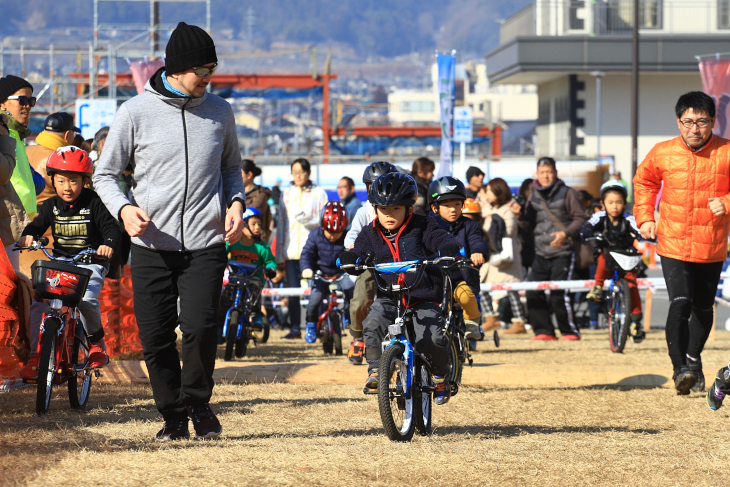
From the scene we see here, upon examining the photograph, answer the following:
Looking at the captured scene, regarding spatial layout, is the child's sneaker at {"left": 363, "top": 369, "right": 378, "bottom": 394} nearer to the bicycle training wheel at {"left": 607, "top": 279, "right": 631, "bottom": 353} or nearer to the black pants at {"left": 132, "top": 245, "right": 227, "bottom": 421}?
the black pants at {"left": 132, "top": 245, "right": 227, "bottom": 421}

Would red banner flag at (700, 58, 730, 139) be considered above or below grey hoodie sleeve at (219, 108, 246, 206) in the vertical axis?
above

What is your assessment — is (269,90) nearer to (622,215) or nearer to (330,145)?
(330,145)

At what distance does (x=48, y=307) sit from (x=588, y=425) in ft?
12.0

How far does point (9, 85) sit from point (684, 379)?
556 cm

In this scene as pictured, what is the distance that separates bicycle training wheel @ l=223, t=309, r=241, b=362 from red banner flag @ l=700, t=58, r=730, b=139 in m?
8.16

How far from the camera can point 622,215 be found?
1200 cm

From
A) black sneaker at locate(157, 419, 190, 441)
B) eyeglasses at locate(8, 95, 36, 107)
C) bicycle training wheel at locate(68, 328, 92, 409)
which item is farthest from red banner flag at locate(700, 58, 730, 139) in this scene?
black sneaker at locate(157, 419, 190, 441)

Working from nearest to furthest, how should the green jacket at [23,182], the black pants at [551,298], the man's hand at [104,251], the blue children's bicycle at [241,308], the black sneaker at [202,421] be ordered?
→ the black sneaker at [202,421] → the man's hand at [104,251] → the green jacket at [23,182] → the blue children's bicycle at [241,308] → the black pants at [551,298]

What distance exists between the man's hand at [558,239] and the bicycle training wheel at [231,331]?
444 centimetres

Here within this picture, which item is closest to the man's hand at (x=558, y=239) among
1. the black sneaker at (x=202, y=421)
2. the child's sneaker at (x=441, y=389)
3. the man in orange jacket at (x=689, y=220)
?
the man in orange jacket at (x=689, y=220)

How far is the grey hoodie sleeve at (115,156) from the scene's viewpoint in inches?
221

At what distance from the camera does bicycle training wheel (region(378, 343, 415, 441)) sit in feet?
19.0

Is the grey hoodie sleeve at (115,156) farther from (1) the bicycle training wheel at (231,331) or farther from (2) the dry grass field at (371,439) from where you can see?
(1) the bicycle training wheel at (231,331)

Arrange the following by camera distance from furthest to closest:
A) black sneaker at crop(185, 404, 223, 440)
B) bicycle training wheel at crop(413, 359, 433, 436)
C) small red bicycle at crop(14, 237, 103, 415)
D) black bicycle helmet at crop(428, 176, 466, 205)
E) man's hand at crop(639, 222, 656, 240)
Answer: black bicycle helmet at crop(428, 176, 466, 205) → man's hand at crop(639, 222, 656, 240) → small red bicycle at crop(14, 237, 103, 415) → bicycle training wheel at crop(413, 359, 433, 436) → black sneaker at crop(185, 404, 223, 440)
